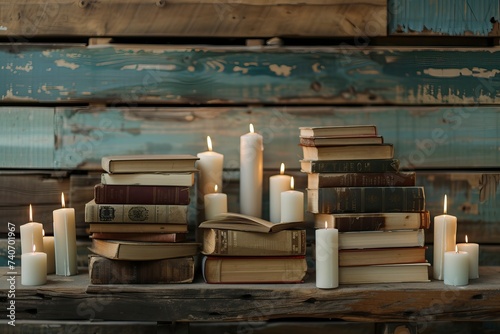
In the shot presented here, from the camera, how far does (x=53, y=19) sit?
79.4 inches

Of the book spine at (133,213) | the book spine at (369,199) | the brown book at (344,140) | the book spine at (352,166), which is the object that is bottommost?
the book spine at (133,213)

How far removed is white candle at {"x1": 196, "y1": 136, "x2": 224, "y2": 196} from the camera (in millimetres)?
1914

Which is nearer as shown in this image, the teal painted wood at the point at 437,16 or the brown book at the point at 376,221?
the brown book at the point at 376,221

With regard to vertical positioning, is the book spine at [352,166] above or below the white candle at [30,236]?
above

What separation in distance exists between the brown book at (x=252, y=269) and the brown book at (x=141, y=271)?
0.05m

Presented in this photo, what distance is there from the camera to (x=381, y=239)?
180cm

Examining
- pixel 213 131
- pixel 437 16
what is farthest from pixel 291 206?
pixel 437 16

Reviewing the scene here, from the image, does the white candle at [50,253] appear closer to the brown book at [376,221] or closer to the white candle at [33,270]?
the white candle at [33,270]

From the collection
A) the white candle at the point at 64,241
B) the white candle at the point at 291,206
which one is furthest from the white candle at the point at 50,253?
the white candle at the point at 291,206

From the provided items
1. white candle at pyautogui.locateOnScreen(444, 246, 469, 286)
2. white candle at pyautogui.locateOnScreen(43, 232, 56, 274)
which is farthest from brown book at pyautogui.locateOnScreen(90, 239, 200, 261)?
white candle at pyautogui.locateOnScreen(444, 246, 469, 286)

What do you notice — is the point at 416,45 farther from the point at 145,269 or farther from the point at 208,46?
the point at 145,269

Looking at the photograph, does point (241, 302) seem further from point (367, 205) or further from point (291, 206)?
point (367, 205)

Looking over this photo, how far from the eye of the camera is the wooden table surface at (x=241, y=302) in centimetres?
171

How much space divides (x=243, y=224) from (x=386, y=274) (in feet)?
1.28
